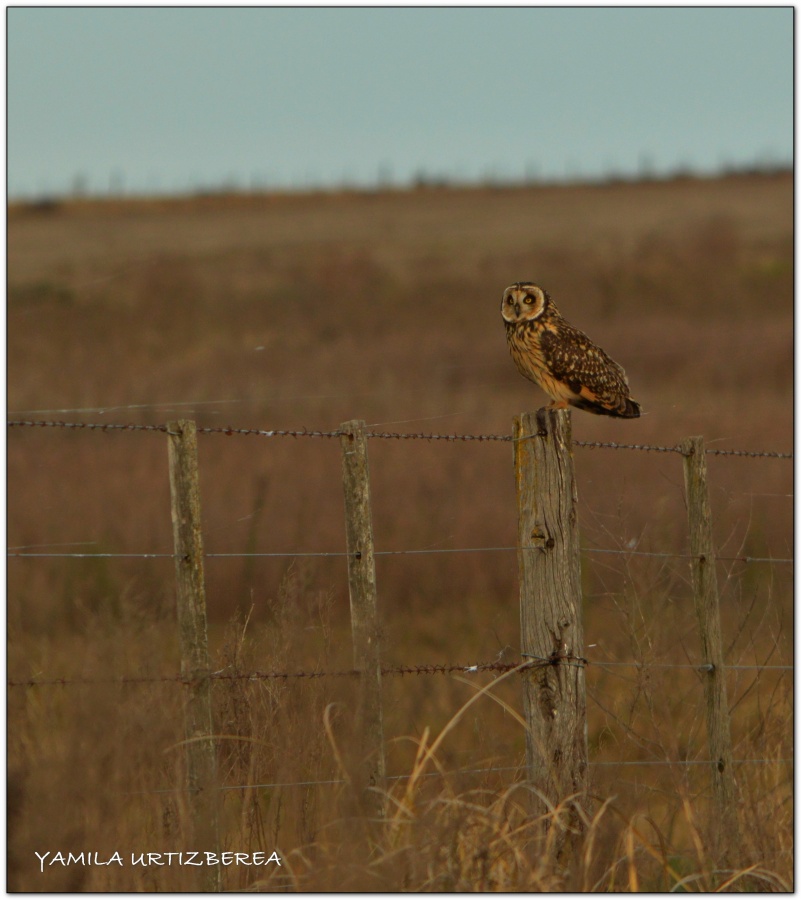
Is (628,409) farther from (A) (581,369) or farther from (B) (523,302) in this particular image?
(B) (523,302)

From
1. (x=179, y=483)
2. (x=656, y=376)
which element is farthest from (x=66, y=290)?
(x=179, y=483)

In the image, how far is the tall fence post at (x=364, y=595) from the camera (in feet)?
12.6

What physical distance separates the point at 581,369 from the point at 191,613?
8.86 feet

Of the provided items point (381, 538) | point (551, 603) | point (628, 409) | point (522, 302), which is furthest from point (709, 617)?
point (381, 538)

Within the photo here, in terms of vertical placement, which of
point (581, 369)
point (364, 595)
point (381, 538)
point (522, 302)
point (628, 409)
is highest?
point (522, 302)

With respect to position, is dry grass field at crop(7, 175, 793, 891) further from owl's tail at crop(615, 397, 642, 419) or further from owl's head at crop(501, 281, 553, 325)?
owl's head at crop(501, 281, 553, 325)

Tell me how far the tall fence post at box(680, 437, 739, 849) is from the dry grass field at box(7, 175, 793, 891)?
0.08m

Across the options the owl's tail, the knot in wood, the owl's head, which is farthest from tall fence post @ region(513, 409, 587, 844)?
the owl's head

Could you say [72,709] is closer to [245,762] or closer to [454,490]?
[245,762]

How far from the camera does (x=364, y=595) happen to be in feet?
13.3

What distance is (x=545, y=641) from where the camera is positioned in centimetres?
404

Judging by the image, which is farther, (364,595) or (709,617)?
(709,617)

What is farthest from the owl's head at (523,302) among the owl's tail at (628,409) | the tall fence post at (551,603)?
the tall fence post at (551,603)

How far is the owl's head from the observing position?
6.11 metres
